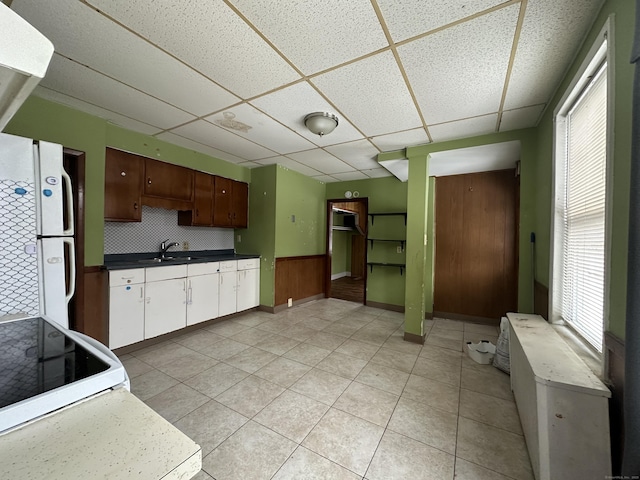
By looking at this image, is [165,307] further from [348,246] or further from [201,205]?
[348,246]

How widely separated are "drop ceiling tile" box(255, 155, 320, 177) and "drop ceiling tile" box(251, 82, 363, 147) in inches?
43.6

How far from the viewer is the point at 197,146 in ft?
11.2

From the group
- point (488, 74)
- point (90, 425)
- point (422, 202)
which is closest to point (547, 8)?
point (488, 74)

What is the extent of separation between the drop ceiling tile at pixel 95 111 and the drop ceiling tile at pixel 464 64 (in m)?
2.83

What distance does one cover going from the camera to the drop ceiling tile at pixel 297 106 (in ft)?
6.70

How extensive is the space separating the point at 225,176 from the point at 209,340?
100 inches

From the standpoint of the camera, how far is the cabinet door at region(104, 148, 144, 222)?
2738 mm

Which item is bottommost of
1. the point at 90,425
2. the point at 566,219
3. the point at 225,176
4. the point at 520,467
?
the point at 520,467

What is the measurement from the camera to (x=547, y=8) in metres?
1.27

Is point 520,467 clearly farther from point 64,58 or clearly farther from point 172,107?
point 64,58

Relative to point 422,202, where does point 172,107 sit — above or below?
above

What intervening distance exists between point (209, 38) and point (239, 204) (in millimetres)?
2942

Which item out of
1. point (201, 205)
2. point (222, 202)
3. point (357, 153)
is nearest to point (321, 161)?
point (357, 153)

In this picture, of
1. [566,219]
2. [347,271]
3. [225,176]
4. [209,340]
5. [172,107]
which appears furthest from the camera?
[347,271]
